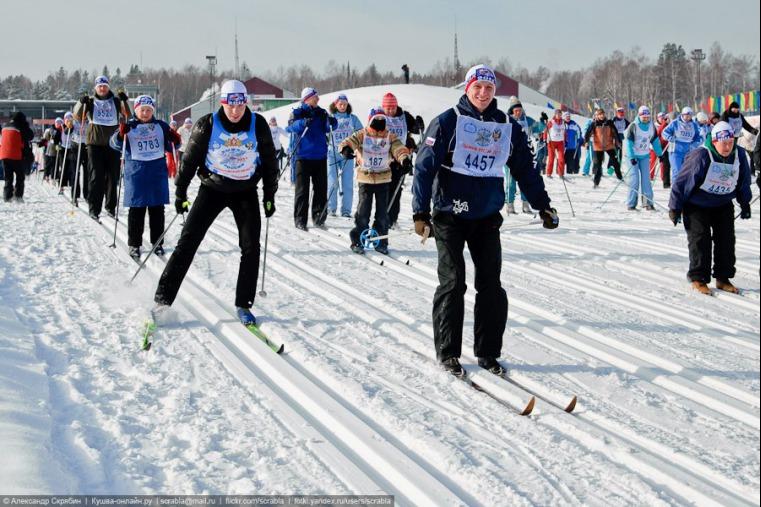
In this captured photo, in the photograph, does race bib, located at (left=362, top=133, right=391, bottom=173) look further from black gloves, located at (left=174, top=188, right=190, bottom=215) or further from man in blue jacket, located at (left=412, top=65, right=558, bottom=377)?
man in blue jacket, located at (left=412, top=65, right=558, bottom=377)

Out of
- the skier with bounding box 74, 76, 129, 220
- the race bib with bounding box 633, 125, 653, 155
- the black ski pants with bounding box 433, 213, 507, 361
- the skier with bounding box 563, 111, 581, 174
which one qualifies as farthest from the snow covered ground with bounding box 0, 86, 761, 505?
the skier with bounding box 563, 111, 581, 174

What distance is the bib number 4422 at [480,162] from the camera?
4625 millimetres

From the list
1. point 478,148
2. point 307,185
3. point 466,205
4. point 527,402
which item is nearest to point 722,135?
point 478,148

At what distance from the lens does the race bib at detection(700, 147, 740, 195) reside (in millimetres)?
7242

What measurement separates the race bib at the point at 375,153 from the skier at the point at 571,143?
498 inches

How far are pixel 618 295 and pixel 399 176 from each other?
13.3ft

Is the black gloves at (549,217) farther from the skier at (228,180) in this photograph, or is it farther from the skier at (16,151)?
the skier at (16,151)

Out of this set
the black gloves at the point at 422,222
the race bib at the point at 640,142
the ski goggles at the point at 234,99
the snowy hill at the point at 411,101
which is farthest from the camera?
the snowy hill at the point at 411,101

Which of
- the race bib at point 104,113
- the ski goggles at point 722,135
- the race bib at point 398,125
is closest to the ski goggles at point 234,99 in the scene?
the ski goggles at point 722,135

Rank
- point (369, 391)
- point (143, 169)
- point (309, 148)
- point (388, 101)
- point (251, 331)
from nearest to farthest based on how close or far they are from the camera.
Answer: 1. point (369, 391)
2. point (251, 331)
3. point (143, 169)
4. point (388, 101)
5. point (309, 148)

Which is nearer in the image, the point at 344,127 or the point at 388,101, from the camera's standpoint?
the point at 388,101

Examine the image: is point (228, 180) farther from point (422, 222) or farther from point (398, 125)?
point (398, 125)

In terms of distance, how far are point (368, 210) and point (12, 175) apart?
8.74 metres

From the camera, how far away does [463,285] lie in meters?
4.61
